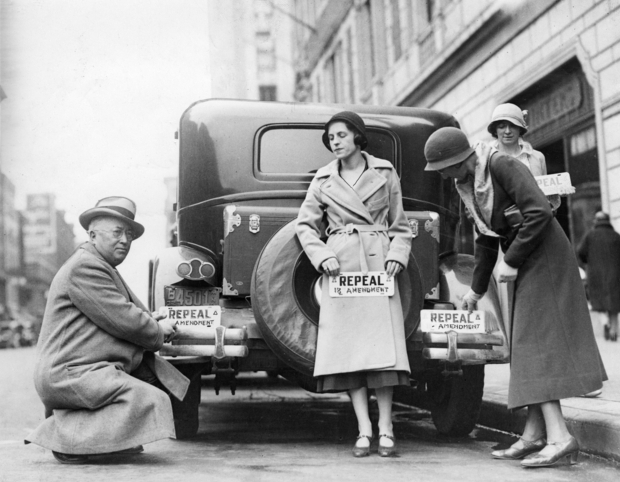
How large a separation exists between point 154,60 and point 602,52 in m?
6.32

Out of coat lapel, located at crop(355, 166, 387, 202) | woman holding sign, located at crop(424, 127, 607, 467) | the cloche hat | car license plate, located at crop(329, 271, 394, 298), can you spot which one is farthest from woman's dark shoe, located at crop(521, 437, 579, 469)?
the cloche hat

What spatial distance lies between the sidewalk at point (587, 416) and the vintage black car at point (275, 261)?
429mm

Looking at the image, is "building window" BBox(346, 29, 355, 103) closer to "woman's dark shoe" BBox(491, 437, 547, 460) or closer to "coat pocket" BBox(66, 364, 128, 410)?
"woman's dark shoe" BBox(491, 437, 547, 460)

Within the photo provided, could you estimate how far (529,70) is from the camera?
13.2m

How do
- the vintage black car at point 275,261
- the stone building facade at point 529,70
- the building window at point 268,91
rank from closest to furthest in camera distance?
the vintage black car at point 275,261
the stone building facade at point 529,70
the building window at point 268,91

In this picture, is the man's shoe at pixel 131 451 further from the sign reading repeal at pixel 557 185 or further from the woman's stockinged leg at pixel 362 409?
the sign reading repeal at pixel 557 185

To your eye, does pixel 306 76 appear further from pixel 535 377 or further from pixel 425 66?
pixel 535 377

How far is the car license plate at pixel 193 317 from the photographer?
4879 mm

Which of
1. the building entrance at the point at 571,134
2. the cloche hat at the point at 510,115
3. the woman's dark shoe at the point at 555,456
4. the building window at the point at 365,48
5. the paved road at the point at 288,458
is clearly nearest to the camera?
the paved road at the point at 288,458

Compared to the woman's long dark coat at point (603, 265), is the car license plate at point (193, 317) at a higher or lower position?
lower

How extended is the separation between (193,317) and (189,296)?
1.71 feet

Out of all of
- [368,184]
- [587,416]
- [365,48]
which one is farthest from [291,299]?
[365,48]

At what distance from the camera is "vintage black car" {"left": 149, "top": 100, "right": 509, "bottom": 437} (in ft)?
15.7

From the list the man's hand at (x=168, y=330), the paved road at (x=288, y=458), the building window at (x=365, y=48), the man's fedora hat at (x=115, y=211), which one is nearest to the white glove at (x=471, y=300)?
the paved road at (x=288, y=458)
